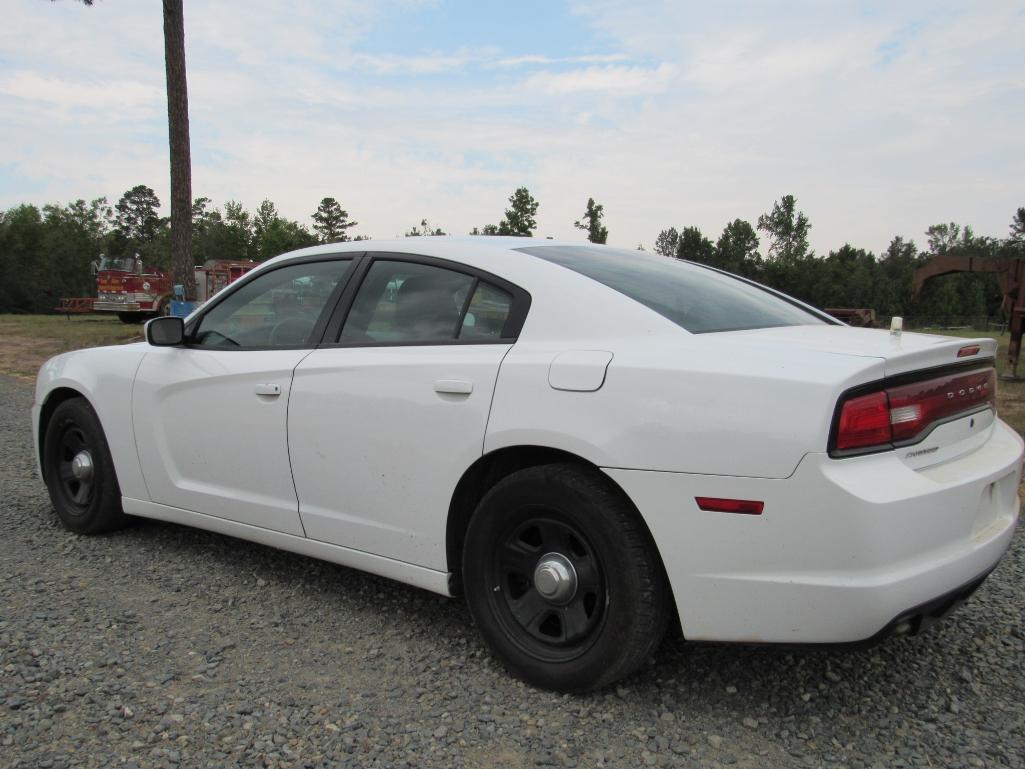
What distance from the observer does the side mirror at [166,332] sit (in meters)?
3.65

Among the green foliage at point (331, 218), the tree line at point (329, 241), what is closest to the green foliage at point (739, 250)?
the tree line at point (329, 241)

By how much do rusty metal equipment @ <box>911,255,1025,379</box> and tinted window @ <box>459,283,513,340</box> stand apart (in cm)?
1187

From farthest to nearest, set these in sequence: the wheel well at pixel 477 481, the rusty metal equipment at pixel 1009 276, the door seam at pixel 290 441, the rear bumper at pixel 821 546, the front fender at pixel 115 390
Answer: the rusty metal equipment at pixel 1009 276, the front fender at pixel 115 390, the door seam at pixel 290 441, the wheel well at pixel 477 481, the rear bumper at pixel 821 546

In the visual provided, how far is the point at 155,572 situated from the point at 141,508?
1.16 ft

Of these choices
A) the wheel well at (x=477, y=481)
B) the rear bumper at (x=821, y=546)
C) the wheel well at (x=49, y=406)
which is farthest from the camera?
the wheel well at (x=49, y=406)

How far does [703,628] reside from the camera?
88.7 inches

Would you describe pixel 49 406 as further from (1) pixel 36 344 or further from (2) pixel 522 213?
(2) pixel 522 213

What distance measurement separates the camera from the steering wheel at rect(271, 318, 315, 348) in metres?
3.30

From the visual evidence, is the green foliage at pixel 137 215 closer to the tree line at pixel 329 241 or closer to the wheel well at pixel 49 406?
the tree line at pixel 329 241

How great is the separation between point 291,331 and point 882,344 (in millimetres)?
2233

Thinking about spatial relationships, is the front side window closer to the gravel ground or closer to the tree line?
the gravel ground

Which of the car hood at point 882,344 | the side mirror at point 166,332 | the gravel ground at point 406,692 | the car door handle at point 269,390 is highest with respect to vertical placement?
the car hood at point 882,344

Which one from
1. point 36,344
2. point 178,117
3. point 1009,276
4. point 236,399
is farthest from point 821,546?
point 36,344

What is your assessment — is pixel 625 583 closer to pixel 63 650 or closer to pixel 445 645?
pixel 445 645
